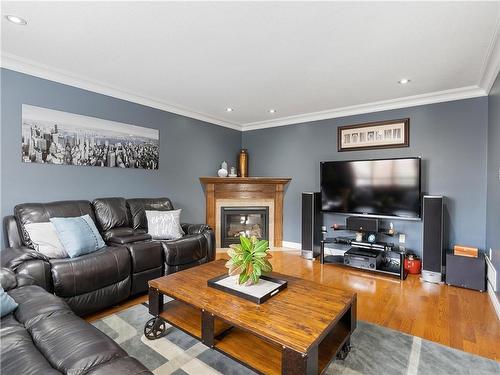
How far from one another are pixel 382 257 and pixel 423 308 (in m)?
1.37

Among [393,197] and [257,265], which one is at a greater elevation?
[393,197]

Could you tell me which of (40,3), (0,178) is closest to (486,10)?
(40,3)

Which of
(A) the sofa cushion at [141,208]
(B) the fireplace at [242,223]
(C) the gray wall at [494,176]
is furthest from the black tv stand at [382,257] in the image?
(A) the sofa cushion at [141,208]

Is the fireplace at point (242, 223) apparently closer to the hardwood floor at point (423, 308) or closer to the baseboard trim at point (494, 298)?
the hardwood floor at point (423, 308)

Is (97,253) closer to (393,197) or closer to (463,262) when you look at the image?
(393,197)

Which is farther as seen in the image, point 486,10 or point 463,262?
point 463,262

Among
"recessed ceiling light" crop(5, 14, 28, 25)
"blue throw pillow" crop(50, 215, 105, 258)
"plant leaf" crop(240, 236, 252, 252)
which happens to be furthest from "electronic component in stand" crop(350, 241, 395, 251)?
"recessed ceiling light" crop(5, 14, 28, 25)

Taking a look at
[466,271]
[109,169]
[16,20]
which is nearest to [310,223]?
[466,271]

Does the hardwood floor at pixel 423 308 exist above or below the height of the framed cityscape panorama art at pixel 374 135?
below

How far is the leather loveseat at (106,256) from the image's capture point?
2.12 meters

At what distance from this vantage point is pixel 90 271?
2.28 metres

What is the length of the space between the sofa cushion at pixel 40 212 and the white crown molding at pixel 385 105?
3.51 metres

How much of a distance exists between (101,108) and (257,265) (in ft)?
9.56

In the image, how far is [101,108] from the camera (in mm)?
3367
